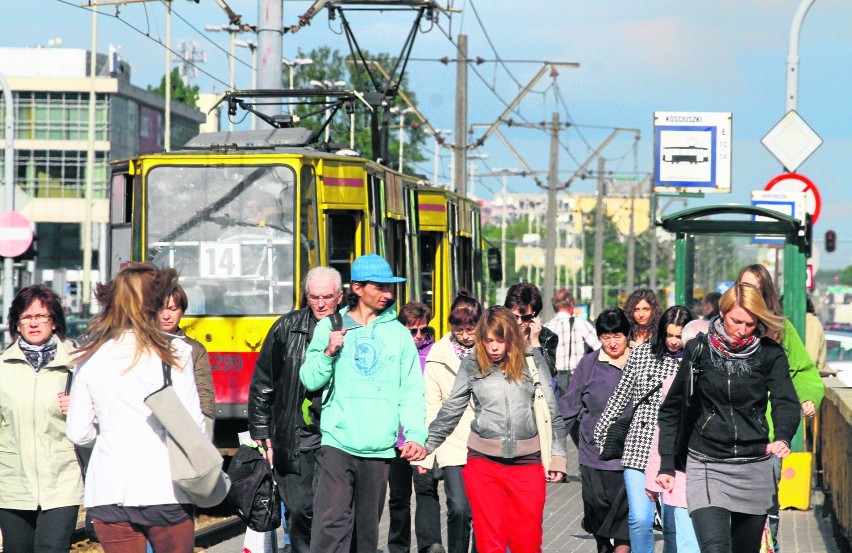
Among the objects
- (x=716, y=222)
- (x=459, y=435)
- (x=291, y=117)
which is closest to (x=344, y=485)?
(x=459, y=435)

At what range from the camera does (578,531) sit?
39.3ft

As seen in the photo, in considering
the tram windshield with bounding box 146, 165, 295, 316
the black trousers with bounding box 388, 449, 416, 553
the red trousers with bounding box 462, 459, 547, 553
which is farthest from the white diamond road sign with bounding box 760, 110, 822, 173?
the red trousers with bounding box 462, 459, 547, 553

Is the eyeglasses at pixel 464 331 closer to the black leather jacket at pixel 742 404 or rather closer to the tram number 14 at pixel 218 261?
the black leather jacket at pixel 742 404

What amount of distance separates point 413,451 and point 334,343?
0.67 m

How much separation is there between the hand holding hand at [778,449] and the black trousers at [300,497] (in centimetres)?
269

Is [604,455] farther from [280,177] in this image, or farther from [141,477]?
[280,177]

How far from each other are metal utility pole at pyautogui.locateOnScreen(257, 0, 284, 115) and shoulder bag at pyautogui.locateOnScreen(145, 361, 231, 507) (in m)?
13.9

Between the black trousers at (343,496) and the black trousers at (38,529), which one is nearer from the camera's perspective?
the black trousers at (38,529)

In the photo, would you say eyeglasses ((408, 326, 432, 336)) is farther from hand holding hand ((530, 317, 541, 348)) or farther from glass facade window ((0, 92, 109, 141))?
glass facade window ((0, 92, 109, 141))

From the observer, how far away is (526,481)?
801 cm

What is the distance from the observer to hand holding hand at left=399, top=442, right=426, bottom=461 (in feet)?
24.7

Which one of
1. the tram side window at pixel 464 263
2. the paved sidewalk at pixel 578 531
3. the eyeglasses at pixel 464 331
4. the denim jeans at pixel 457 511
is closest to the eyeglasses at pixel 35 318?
the eyeglasses at pixel 464 331

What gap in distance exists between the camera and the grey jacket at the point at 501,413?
798 cm

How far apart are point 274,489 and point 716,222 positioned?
651 centimetres
